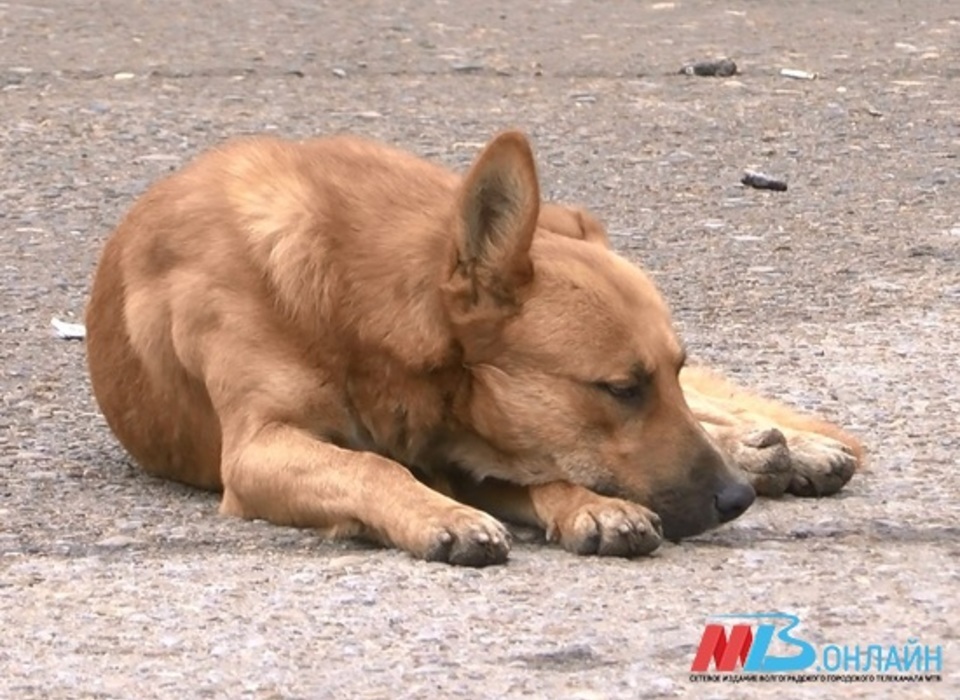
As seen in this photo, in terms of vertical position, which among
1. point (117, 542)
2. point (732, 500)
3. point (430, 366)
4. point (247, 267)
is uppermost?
point (247, 267)

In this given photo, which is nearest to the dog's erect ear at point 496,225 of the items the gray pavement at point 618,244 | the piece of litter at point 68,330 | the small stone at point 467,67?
the gray pavement at point 618,244

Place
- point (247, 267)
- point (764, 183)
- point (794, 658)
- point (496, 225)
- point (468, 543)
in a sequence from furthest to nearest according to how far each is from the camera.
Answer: point (764, 183) → point (247, 267) → point (496, 225) → point (468, 543) → point (794, 658)

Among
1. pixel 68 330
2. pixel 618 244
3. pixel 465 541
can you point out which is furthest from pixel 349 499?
A: pixel 618 244

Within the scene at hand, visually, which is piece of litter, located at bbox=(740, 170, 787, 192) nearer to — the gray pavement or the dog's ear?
the gray pavement

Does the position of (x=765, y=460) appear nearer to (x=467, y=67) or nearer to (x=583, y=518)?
(x=583, y=518)

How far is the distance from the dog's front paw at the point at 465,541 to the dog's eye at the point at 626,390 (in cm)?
42

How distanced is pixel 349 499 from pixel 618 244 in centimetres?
356

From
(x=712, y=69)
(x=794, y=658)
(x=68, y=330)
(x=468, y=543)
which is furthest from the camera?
(x=712, y=69)

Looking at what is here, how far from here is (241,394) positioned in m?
5.38

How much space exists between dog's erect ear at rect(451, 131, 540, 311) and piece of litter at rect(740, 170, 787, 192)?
435cm

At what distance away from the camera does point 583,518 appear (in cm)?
507

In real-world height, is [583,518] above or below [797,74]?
above

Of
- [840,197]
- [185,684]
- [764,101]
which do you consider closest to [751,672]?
[185,684]

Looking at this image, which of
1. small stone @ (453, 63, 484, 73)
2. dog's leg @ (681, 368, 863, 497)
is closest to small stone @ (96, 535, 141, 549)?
dog's leg @ (681, 368, 863, 497)
